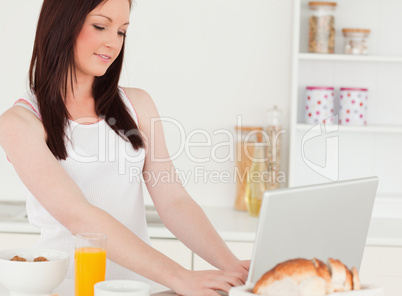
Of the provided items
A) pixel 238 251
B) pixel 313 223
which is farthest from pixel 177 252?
pixel 313 223

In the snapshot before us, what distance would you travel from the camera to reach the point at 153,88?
295 centimetres

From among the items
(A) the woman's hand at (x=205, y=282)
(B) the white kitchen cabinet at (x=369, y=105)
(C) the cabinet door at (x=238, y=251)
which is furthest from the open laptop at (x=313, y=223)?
(B) the white kitchen cabinet at (x=369, y=105)

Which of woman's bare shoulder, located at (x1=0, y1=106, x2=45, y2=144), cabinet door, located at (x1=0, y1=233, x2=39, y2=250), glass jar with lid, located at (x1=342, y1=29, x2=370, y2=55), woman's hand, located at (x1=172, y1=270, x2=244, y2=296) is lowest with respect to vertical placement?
cabinet door, located at (x1=0, y1=233, x2=39, y2=250)

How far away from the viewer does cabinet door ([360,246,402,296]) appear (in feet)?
8.03

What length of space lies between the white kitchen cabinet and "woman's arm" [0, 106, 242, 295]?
4.96 feet

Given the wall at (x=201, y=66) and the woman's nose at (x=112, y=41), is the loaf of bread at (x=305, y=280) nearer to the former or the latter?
the woman's nose at (x=112, y=41)

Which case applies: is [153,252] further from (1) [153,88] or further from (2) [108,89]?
(1) [153,88]

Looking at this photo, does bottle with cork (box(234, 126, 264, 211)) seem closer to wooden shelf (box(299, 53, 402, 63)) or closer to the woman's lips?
wooden shelf (box(299, 53, 402, 63))

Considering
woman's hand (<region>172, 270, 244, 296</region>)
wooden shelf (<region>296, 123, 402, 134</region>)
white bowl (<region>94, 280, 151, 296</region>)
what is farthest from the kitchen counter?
white bowl (<region>94, 280, 151, 296</region>)

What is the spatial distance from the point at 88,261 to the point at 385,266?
157 cm

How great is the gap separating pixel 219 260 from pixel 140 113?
56 centimetres

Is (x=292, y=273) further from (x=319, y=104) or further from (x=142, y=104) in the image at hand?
(x=319, y=104)

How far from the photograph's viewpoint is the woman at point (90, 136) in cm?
154

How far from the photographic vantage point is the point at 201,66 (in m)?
2.94
